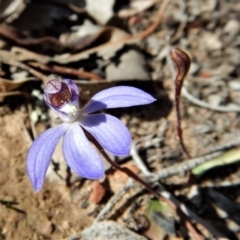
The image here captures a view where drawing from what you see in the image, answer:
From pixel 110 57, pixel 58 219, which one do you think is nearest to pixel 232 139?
pixel 110 57

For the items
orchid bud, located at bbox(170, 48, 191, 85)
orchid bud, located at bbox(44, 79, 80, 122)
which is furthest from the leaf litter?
orchid bud, located at bbox(170, 48, 191, 85)

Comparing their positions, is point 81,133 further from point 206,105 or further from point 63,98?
point 206,105

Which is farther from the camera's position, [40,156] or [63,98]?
[63,98]

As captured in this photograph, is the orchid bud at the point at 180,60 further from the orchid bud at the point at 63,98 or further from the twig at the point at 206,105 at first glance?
the twig at the point at 206,105

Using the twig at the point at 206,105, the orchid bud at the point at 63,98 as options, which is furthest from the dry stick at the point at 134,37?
the orchid bud at the point at 63,98

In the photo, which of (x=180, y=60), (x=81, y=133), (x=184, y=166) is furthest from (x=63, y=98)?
(x=184, y=166)

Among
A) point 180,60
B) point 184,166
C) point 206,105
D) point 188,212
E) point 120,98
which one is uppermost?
point 180,60

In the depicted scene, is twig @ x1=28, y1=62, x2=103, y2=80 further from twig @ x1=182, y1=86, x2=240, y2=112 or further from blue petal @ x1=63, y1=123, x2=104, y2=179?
blue petal @ x1=63, y1=123, x2=104, y2=179
